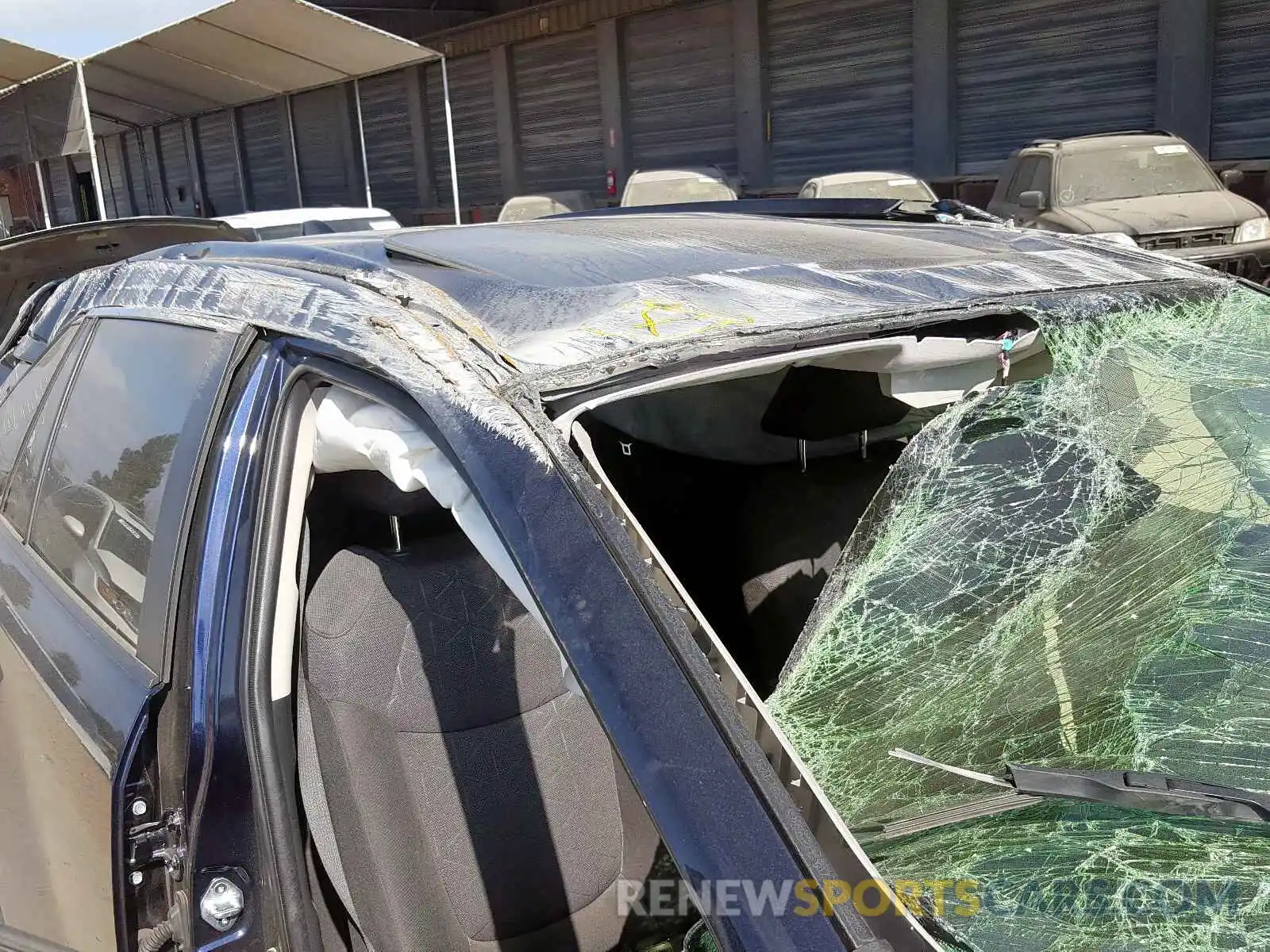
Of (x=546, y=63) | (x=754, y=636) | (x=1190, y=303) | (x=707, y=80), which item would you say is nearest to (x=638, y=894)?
(x=754, y=636)

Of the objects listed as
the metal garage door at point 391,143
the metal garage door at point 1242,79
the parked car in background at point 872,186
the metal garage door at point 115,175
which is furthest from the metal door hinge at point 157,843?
the metal garage door at point 115,175

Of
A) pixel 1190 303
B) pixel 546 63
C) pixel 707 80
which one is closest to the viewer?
pixel 1190 303

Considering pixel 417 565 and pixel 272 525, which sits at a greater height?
pixel 272 525

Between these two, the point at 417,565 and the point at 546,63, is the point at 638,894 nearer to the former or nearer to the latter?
the point at 417,565

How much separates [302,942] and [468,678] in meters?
0.48

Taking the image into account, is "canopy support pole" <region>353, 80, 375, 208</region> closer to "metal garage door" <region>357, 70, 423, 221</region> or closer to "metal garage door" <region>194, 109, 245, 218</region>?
"metal garage door" <region>357, 70, 423, 221</region>

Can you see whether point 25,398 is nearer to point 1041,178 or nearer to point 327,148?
point 1041,178

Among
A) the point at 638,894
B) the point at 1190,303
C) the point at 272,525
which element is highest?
the point at 1190,303

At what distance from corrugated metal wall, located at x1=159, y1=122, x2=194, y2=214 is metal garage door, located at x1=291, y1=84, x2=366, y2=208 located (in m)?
3.89

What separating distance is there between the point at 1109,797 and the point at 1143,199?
10534mm

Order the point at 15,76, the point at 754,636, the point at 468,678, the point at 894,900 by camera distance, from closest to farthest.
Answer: the point at 894,900, the point at 468,678, the point at 754,636, the point at 15,76

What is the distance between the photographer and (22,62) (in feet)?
40.7

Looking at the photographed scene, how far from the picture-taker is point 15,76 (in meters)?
12.9

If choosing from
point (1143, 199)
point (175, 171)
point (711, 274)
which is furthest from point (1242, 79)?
point (175, 171)
